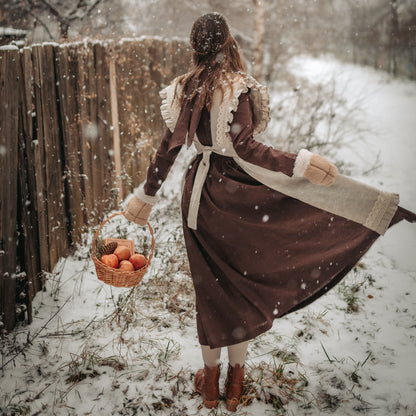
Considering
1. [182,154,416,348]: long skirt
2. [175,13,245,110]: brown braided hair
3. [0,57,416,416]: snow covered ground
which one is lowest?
[0,57,416,416]: snow covered ground

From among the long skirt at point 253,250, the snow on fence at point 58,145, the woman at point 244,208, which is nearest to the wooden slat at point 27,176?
the snow on fence at point 58,145

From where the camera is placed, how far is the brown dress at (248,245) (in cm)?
207

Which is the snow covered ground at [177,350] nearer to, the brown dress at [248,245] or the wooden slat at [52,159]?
the wooden slat at [52,159]

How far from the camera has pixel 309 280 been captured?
2.20 m

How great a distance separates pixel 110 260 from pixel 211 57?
1444 mm

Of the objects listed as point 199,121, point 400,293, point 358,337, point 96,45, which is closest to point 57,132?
point 96,45

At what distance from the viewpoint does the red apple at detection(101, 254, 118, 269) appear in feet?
8.67

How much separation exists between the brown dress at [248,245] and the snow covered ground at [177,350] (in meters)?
0.53

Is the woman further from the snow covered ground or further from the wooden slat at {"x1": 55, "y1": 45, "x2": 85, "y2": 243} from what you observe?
the wooden slat at {"x1": 55, "y1": 45, "x2": 85, "y2": 243}

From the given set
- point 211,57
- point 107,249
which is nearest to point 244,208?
point 211,57

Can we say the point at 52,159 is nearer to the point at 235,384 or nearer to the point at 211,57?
the point at 211,57

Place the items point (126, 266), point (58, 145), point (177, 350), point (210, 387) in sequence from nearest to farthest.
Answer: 1. point (210, 387)
2. point (126, 266)
3. point (177, 350)
4. point (58, 145)

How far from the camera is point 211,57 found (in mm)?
2078

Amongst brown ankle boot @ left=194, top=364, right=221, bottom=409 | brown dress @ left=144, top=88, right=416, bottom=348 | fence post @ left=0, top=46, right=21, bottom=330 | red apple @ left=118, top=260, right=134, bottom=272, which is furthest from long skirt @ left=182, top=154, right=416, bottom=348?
fence post @ left=0, top=46, right=21, bottom=330
